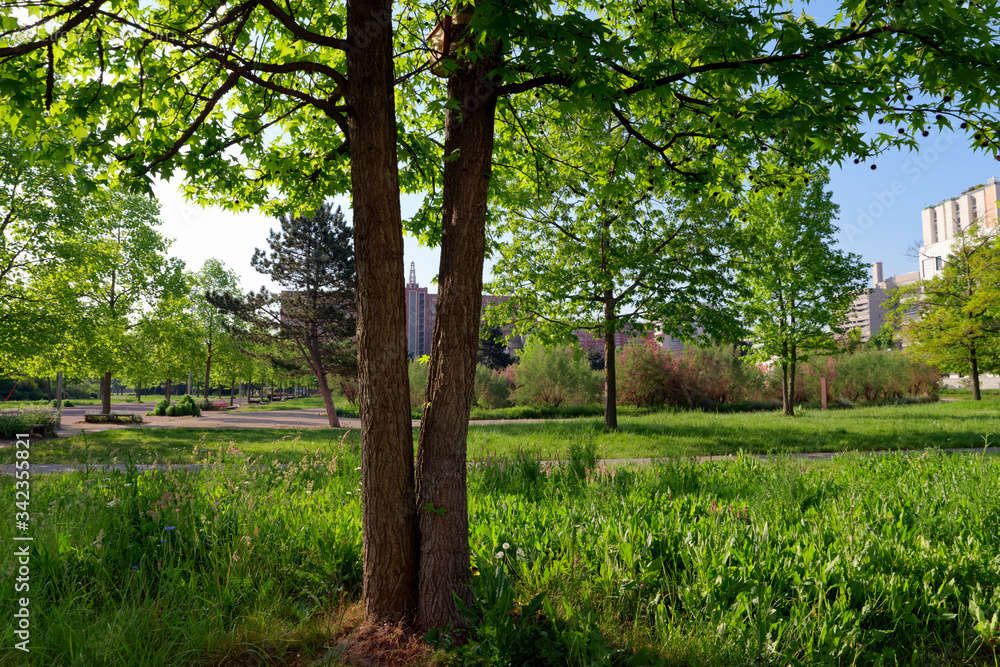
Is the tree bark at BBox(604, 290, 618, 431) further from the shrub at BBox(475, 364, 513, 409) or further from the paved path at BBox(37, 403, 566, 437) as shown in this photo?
the shrub at BBox(475, 364, 513, 409)

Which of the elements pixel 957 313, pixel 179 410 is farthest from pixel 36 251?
pixel 957 313

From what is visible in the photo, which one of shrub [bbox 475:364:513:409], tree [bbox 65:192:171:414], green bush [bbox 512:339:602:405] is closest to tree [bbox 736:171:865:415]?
green bush [bbox 512:339:602:405]

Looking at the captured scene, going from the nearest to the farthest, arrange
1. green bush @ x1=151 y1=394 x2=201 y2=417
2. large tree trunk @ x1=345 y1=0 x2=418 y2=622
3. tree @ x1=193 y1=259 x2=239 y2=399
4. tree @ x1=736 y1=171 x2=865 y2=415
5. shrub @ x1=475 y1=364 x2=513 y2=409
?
large tree trunk @ x1=345 y1=0 x2=418 y2=622 → tree @ x1=736 y1=171 x2=865 y2=415 → green bush @ x1=151 y1=394 x2=201 y2=417 → shrub @ x1=475 y1=364 x2=513 y2=409 → tree @ x1=193 y1=259 x2=239 y2=399

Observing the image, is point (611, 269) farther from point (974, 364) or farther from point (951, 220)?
point (951, 220)

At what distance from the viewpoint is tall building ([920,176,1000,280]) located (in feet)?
87.0

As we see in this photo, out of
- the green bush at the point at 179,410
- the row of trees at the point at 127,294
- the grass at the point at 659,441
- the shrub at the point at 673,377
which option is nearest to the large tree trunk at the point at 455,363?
the grass at the point at 659,441

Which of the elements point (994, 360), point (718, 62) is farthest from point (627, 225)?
point (994, 360)

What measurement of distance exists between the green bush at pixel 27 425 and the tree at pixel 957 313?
32966 mm

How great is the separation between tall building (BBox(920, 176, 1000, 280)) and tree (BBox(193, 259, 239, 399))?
4118 cm

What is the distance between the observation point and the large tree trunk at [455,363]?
2.88 metres

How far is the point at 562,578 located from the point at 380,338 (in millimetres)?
1793

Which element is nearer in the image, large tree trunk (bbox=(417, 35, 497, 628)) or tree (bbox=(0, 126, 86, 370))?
large tree trunk (bbox=(417, 35, 497, 628))

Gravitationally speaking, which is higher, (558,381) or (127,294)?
(127,294)

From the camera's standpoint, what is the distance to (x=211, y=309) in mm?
34594
